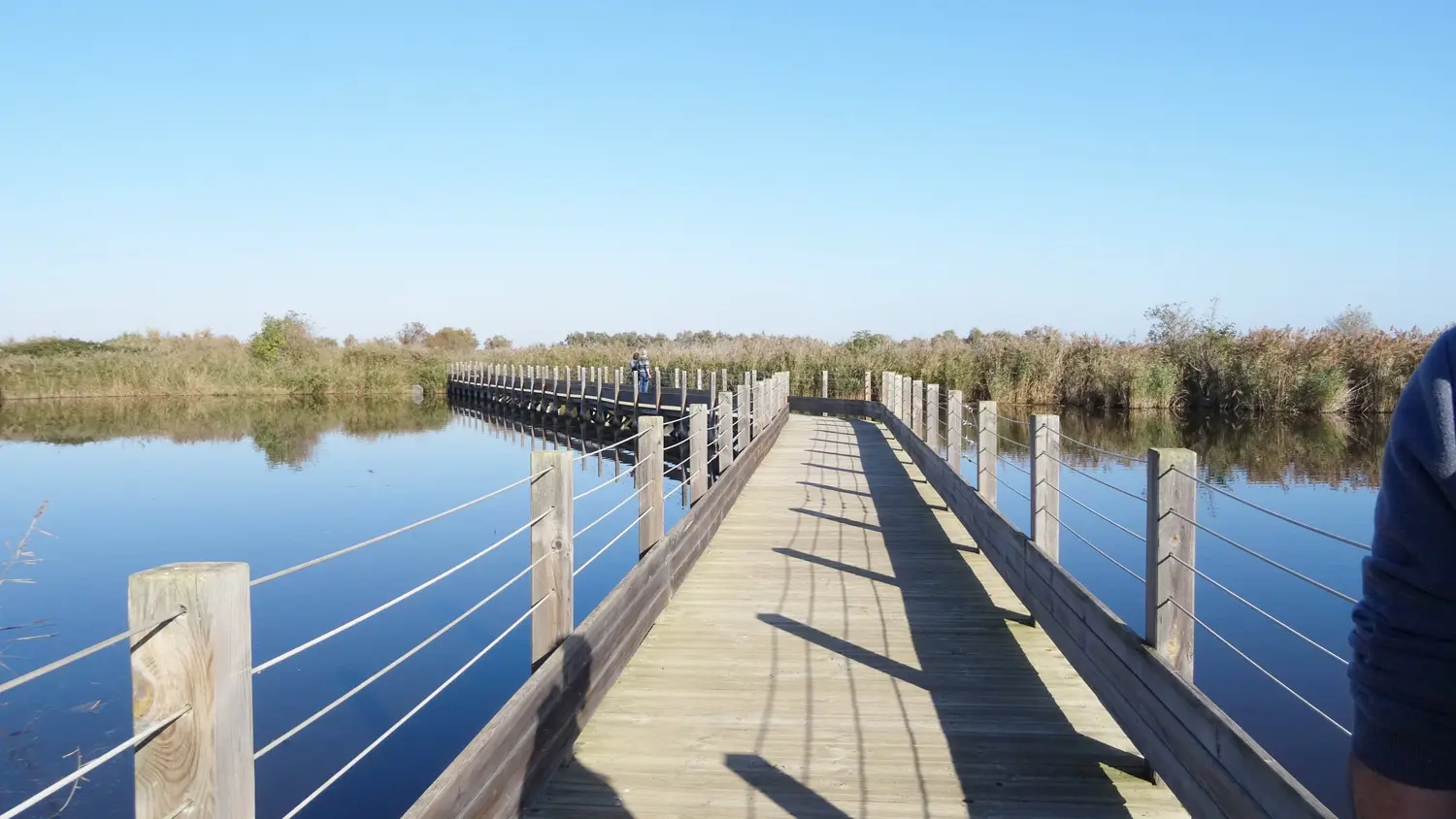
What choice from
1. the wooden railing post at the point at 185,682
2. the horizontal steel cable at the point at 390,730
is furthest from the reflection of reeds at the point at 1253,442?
the wooden railing post at the point at 185,682

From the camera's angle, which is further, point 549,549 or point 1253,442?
point 1253,442

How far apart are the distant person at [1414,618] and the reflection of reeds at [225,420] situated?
67.9ft

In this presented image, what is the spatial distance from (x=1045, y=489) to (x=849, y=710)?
174 cm

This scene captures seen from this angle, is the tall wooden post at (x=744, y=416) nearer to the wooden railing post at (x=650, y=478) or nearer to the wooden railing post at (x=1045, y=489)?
the wooden railing post at (x=650, y=478)

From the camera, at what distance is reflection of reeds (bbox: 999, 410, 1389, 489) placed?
48.9ft

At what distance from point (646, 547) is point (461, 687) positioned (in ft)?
6.84

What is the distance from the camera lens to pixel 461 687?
6930 millimetres

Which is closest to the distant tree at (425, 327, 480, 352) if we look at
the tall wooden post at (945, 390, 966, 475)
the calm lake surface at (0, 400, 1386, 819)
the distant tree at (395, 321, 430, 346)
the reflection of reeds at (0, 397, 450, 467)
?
the distant tree at (395, 321, 430, 346)

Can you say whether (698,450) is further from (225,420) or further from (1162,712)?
(225,420)

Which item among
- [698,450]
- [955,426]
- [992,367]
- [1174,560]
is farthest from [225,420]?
[1174,560]

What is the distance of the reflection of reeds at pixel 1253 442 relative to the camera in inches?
587

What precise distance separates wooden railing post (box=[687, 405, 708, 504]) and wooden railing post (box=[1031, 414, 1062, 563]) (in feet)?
Answer: 8.41

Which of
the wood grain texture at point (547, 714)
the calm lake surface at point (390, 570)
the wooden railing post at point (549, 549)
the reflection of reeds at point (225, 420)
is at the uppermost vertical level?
the wooden railing post at point (549, 549)

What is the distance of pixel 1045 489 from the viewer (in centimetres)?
528
